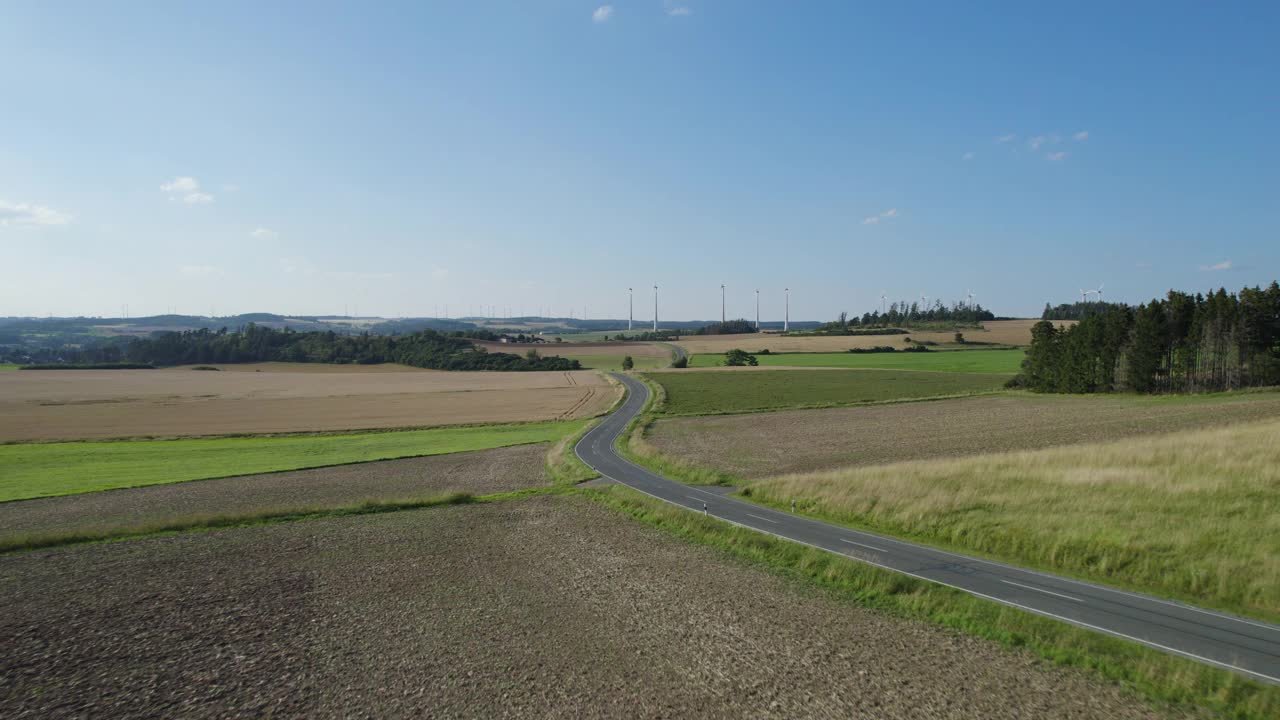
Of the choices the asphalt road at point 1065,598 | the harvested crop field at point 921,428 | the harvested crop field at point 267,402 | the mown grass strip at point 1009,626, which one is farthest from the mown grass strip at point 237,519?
Answer: the harvested crop field at point 267,402

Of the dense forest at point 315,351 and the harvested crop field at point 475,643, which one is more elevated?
the dense forest at point 315,351

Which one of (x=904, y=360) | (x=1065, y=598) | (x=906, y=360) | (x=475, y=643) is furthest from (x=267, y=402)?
(x=906, y=360)

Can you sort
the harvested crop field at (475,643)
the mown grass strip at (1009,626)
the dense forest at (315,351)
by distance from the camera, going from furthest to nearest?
the dense forest at (315,351) → the harvested crop field at (475,643) → the mown grass strip at (1009,626)

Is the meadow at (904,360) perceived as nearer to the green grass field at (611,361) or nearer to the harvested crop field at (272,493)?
the green grass field at (611,361)

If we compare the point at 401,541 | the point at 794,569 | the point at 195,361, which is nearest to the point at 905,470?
the point at 794,569

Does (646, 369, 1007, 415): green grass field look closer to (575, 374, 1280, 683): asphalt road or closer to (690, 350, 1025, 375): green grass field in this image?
(690, 350, 1025, 375): green grass field

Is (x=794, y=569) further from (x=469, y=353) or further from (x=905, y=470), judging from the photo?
(x=469, y=353)
